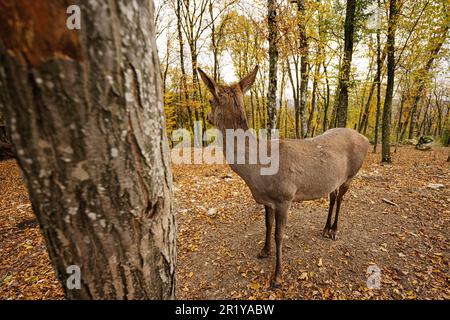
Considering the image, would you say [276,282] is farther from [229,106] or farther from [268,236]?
[229,106]

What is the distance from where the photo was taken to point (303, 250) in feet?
13.6

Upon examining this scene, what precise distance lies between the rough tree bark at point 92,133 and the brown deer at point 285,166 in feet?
5.61

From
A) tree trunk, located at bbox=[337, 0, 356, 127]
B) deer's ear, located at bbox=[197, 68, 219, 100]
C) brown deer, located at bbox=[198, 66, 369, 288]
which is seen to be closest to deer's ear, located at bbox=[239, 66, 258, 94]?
brown deer, located at bbox=[198, 66, 369, 288]

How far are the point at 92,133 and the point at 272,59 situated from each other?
659 centimetres

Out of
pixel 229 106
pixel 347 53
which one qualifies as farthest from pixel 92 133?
pixel 347 53

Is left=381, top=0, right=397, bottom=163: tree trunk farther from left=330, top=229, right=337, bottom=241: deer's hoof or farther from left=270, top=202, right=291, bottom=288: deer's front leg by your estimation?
left=270, top=202, right=291, bottom=288: deer's front leg

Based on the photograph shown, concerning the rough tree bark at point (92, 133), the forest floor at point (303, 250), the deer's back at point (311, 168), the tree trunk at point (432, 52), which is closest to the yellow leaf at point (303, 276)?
the forest floor at point (303, 250)

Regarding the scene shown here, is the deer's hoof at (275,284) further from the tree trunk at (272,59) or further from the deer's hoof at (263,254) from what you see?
the tree trunk at (272,59)

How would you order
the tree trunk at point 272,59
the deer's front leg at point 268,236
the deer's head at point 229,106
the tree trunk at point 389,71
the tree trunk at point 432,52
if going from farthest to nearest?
the tree trunk at point 432,52, the tree trunk at point 389,71, the tree trunk at point 272,59, the deer's front leg at point 268,236, the deer's head at point 229,106

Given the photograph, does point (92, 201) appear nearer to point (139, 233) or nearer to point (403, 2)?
point (139, 233)

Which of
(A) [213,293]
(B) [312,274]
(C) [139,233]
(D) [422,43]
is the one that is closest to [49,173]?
(C) [139,233]

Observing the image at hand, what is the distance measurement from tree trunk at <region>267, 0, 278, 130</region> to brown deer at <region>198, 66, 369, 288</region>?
2.65 m

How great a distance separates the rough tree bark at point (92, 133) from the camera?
81 cm
